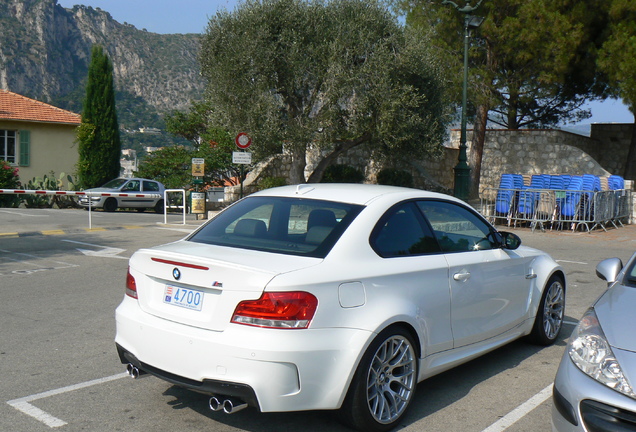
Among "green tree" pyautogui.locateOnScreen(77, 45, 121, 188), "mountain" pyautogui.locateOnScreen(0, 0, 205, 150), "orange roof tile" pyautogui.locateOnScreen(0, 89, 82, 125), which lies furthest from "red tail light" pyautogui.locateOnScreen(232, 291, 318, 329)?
"mountain" pyautogui.locateOnScreen(0, 0, 205, 150)

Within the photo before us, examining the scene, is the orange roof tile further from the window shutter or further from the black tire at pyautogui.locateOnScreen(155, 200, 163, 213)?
the black tire at pyautogui.locateOnScreen(155, 200, 163, 213)

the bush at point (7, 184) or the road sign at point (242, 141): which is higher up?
the road sign at point (242, 141)

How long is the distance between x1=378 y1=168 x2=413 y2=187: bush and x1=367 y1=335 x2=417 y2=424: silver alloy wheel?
19.6 meters

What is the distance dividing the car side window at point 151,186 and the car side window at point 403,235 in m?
23.6

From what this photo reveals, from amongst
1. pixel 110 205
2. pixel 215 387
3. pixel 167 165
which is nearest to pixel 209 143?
pixel 167 165

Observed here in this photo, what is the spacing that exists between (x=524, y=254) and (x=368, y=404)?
2486 millimetres

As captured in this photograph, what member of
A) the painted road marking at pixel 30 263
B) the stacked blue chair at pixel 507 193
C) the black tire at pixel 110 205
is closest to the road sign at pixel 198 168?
the painted road marking at pixel 30 263

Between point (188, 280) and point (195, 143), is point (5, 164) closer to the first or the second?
point (195, 143)

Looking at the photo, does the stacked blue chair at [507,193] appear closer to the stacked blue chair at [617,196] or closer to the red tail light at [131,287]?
the stacked blue chair at [617,196]

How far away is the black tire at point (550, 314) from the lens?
19.6 ft

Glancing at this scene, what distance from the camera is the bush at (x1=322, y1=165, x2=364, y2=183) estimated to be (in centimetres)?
2406

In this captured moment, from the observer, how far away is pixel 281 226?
4668 millimetres

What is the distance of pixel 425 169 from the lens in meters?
25.7

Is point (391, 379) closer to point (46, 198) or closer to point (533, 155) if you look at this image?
point (533, 155)
